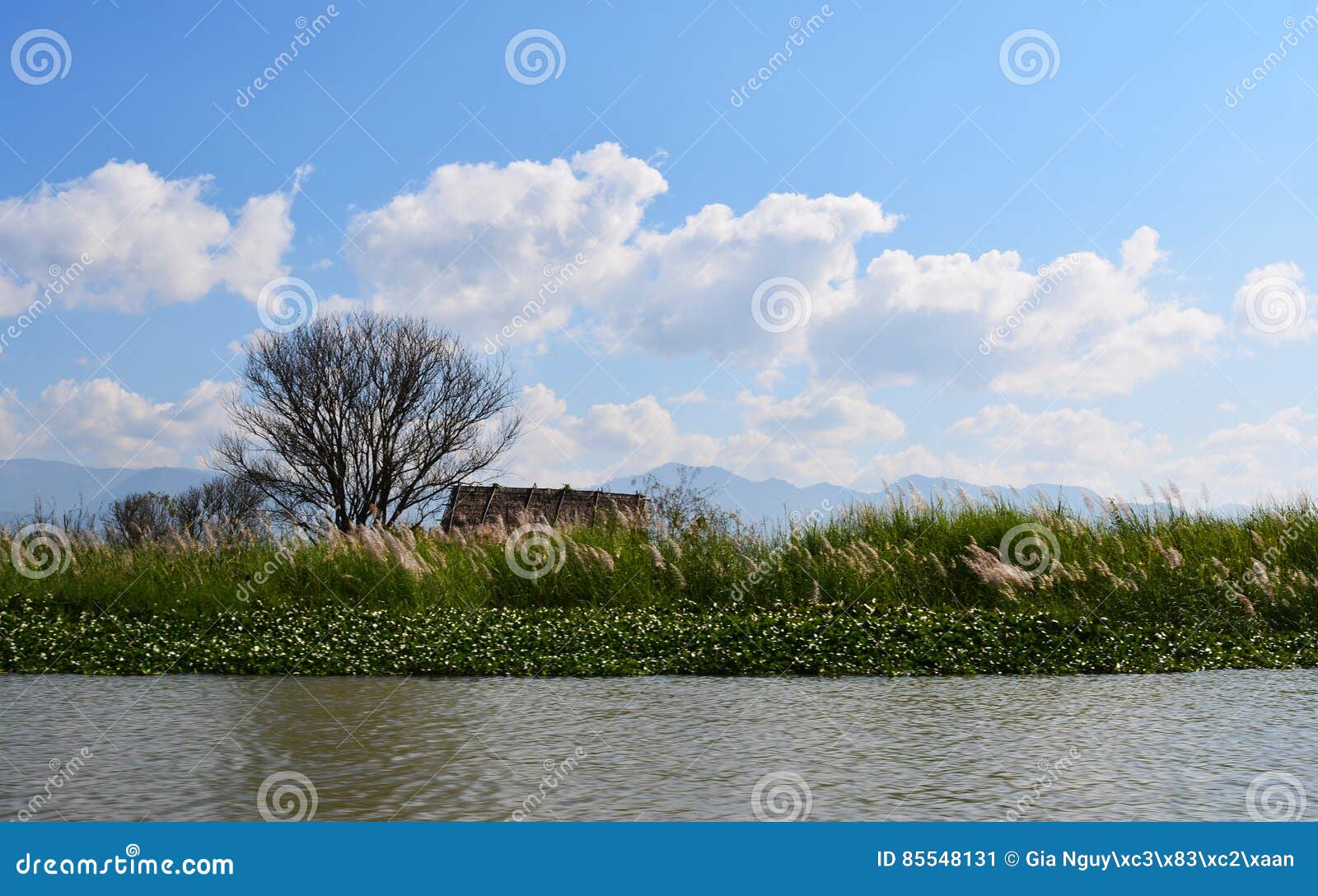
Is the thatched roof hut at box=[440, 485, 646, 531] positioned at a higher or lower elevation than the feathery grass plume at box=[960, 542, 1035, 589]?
higher

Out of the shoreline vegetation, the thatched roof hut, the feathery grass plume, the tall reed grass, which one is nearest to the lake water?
the shoreline vegetation

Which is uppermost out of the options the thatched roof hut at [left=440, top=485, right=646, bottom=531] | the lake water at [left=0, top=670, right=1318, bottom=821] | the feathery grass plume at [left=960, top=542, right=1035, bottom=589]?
the thatched roof hut at [left=440, top=485, right=646, bottom=531]

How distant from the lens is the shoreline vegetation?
10.8 metres

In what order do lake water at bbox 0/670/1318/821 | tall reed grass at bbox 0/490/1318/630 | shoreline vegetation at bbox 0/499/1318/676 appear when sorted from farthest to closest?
tall reed grass at bbox 0/490/1318/630, shoreline vegetation at bbox 0/499/1318/676, lake water at bbox 0/670/1318/821

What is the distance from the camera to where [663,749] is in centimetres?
650

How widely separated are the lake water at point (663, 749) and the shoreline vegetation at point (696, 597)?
0.99 meters

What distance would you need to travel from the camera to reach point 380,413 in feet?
135

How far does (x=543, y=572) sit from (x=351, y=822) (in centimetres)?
980

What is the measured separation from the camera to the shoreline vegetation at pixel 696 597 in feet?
35.3

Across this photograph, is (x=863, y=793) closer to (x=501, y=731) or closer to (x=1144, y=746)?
(x=1144, y=746)

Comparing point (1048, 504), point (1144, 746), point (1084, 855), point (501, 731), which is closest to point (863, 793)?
point (1084, 855)

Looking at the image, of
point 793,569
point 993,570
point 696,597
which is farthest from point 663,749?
point 793,569

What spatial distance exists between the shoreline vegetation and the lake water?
99 cm

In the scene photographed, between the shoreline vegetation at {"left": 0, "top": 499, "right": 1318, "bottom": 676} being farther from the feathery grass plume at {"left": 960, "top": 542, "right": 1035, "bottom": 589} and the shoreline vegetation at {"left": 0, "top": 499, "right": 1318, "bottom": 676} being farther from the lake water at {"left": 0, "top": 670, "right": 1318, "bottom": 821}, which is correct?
the lake water at {"left": 0, "top": 670, "right": 1318, "bottom": 821}
